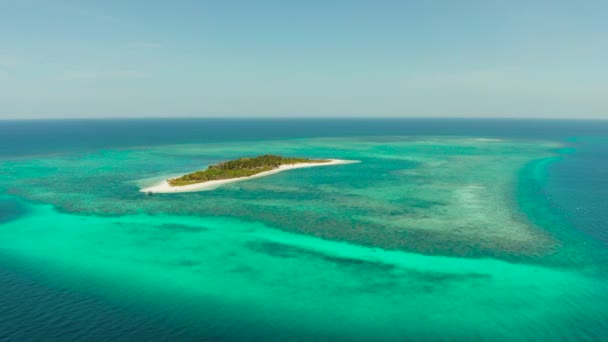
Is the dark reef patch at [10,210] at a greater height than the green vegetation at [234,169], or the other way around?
the green vegetation at [234,169]

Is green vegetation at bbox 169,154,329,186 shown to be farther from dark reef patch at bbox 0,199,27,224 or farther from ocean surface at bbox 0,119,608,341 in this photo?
dark reef patch at bbox 0,199,27,224

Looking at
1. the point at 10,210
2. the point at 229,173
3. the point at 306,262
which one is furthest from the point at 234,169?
the point at 306,262

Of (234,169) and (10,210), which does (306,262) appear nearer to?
(10,210)

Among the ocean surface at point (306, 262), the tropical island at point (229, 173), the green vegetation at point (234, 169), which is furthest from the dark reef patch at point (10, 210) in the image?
the green vegetation at point (234, 169)

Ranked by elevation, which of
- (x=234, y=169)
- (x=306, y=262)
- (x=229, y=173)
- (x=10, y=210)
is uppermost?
(x=234, y=169)

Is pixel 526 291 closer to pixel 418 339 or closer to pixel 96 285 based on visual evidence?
pixel 418 339

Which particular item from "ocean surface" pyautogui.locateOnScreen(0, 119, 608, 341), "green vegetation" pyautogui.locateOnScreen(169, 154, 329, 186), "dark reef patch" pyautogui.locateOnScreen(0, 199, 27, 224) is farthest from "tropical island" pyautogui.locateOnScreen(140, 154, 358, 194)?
"dark reef patch" pyautogui.locateOnScreen(0, 199, 27, 224)

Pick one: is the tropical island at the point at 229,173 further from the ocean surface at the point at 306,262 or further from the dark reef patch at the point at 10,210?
the dark reef patch at the point at 10,210
